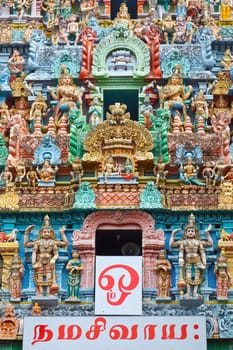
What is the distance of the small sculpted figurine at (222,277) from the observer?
15797mm

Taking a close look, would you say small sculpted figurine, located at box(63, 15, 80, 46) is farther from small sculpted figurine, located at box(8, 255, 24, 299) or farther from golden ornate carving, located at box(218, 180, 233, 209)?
small sculpted figurine, located at box(8, 255, 24, 299)

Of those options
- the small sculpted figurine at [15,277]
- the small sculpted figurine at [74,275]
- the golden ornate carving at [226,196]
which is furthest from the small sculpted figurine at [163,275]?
the small sculpted figurine at [15,277]

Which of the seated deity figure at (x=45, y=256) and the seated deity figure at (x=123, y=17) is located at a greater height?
the seated deity figure at (x=123, y=17)

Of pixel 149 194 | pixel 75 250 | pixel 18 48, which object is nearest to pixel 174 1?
pixel 18 48

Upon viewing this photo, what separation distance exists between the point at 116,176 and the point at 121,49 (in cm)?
382

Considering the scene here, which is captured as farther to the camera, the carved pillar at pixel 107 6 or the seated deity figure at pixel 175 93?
the carved pillar at pixel 107 6

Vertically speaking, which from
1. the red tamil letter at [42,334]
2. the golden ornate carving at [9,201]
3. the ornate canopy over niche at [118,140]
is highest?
the ornate canopy over niche at [118,140]

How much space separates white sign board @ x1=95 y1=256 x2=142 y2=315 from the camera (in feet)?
51.4

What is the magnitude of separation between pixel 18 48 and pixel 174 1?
4.23 metres

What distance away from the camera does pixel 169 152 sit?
17.5 m

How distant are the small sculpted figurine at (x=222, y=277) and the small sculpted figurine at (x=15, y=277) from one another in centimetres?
394

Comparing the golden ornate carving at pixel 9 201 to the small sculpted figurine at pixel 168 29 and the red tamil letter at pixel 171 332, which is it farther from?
the small sculpted figurine at pixel 168 29

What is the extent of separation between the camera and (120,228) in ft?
54.4

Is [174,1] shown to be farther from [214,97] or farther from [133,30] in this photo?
[214,97]
